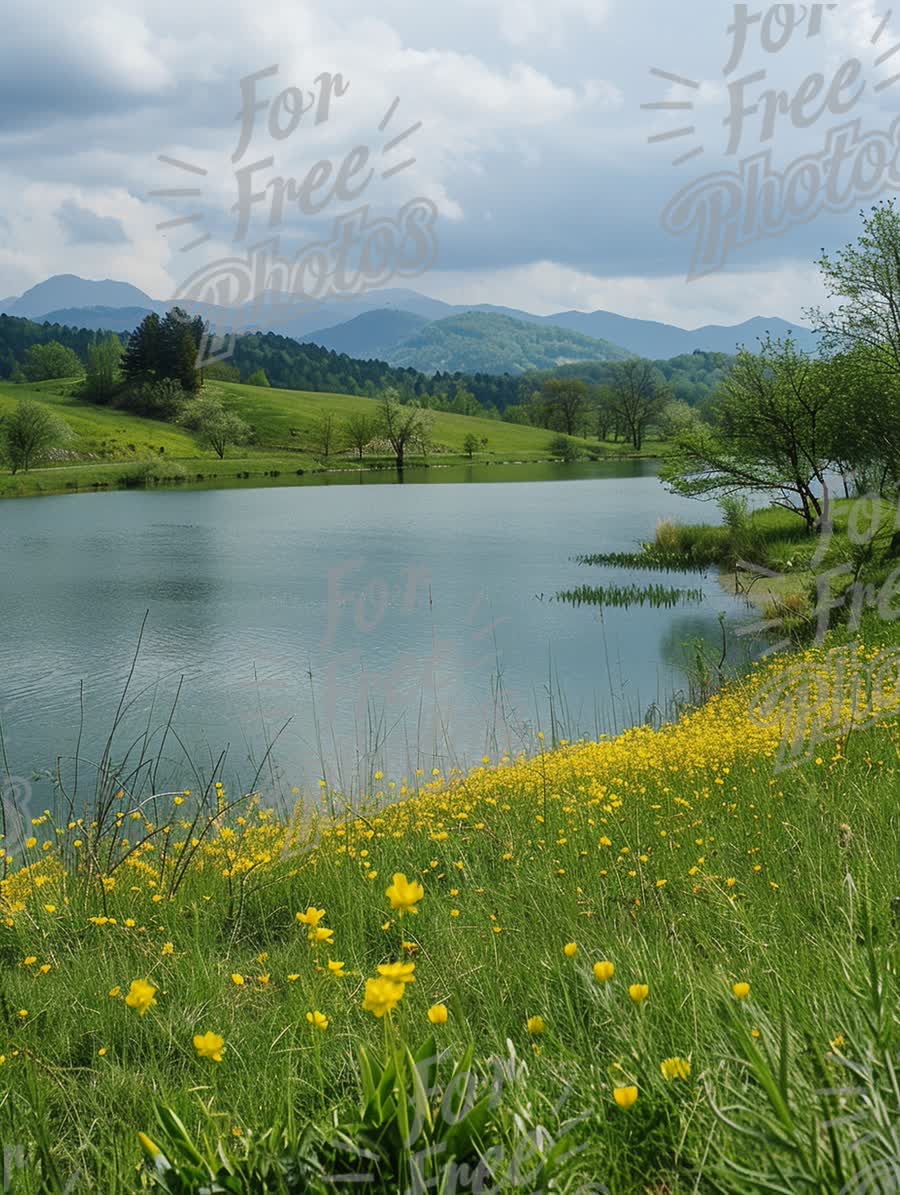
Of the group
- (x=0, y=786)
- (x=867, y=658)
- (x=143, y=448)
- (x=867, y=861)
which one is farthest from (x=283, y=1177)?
(x=143, y=448)

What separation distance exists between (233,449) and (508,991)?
117 metres

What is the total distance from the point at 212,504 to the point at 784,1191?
66.7 metres

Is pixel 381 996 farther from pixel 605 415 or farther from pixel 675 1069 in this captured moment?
pixel 605 415

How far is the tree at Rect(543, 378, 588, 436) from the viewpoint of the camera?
177m

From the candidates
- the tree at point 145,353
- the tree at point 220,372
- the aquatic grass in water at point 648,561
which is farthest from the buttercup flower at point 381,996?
the tree at point 220,372

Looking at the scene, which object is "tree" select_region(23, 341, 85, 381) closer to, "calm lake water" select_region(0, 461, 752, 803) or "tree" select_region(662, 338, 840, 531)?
"calm lake water" select_region(0, 461, 752, 803)

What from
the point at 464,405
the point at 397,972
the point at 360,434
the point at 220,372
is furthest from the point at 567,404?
the point at 397,972

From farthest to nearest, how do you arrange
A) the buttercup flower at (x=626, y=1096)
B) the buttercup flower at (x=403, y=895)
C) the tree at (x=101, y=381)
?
1. the tree at (x=101, y=381)
2. the buttercup flower at (x=403, y=895)
3. the buttercup flower at (x=626, y=1096)

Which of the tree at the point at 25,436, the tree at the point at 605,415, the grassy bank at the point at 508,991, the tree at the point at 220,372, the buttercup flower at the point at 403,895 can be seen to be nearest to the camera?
the grassy bank at the point at 508,991

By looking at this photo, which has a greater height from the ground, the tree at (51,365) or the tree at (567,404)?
the tree at (51,365)

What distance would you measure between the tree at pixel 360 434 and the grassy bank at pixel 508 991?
391 feet

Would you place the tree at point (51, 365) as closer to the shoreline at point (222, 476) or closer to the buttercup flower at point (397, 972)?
the shoreline at point (222, 476)

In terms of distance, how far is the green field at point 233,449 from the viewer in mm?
87500

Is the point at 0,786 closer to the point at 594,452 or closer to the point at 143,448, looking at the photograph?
the point at 143,448
